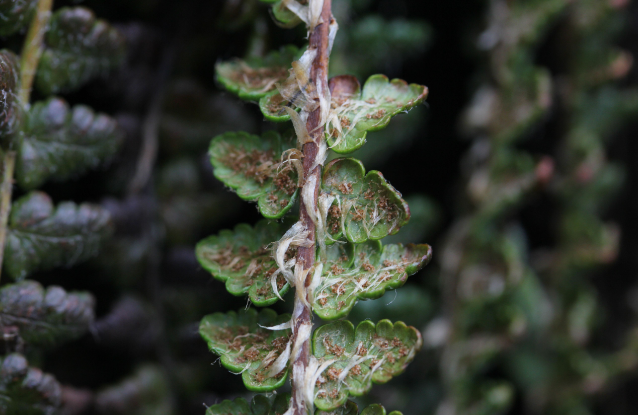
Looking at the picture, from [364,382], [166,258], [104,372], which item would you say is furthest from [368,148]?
[104,372]

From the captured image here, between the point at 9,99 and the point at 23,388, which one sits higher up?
the point at 9,99

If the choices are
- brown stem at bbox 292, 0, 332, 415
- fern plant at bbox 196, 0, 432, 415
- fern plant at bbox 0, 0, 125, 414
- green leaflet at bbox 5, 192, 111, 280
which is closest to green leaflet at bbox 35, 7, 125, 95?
fern plant at bbox 0, 0, 125, 414

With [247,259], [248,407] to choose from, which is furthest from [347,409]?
[247,259]

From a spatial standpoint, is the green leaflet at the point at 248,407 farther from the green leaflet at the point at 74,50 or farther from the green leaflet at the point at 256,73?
the green leaflet at the point at 74,50

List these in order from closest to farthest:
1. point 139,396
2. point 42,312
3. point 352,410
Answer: point 352,410 < point 42,312 < point 139,396

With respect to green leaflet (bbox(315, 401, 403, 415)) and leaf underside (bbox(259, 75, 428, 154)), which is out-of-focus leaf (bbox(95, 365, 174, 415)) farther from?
leaf underside (bbox(259, 75, 428, 154))

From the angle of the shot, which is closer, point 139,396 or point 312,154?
point 312,154

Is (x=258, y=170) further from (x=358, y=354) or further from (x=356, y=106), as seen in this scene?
(x=358, y=354)

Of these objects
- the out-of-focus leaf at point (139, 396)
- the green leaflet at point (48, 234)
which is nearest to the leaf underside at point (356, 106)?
the green leaflet at point (48, 234)
